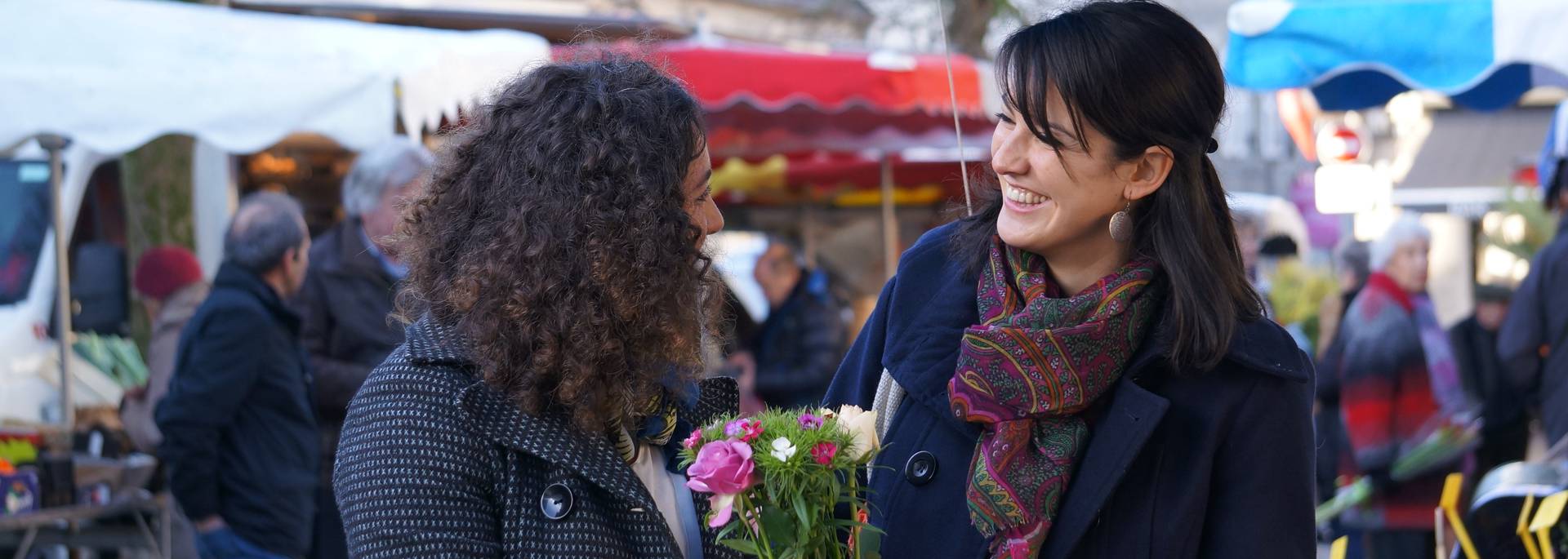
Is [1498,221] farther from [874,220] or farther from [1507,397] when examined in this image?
[1507,397]

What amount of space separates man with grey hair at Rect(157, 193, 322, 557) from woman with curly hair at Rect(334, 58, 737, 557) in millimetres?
2652

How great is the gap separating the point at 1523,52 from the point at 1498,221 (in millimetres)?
12372

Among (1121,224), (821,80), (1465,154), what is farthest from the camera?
(1465,154)

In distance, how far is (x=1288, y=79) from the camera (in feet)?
15.4

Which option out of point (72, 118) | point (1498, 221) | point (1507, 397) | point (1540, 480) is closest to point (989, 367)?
point (1540, 480)

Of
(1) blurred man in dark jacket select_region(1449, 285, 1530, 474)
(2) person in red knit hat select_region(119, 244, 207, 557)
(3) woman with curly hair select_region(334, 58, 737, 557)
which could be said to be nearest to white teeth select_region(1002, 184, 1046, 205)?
(3) woman with curly hair select_region(334, 58, 737, 557)

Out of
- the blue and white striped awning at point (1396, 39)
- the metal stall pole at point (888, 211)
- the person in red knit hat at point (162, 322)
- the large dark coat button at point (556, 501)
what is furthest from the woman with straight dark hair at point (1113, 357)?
the metal stall pole at point (888, 211)

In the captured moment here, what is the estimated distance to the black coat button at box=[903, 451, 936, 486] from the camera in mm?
2119

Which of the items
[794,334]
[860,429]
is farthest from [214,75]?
[860,429]

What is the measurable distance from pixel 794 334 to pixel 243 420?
3.41 m

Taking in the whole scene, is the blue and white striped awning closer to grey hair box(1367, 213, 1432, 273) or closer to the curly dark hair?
grey hair box(1367, 213, 1432, 273)

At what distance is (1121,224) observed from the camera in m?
2.10

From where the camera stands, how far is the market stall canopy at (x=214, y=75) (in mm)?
4699

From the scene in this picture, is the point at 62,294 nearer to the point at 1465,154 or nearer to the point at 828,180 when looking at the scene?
the point at 828,180
